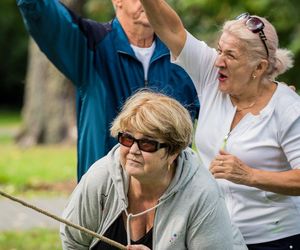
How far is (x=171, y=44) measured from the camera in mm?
4656

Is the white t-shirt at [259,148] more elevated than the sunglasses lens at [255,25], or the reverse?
the sunglasses lens at [255,25]

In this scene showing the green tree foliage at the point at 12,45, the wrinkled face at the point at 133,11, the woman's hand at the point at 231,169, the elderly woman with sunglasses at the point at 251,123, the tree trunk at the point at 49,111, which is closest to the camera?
the woman's hand at the point at 231,169

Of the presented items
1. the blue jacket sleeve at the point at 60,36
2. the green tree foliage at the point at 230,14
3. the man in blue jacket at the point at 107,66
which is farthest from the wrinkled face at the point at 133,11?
the green tree foliage at the point at 230,14

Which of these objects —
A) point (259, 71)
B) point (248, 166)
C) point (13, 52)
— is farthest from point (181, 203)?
point (13, 52)

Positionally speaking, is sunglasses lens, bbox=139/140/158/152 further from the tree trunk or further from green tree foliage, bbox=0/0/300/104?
the tree trunk

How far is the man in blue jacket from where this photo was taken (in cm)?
516

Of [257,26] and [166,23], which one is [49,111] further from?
[257,26]

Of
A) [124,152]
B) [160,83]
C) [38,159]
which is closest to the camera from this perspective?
[124,152]

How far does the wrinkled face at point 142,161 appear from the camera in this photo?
402 centimetres

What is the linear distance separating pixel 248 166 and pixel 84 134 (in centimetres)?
110

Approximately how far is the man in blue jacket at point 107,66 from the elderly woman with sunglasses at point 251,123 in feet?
1.78

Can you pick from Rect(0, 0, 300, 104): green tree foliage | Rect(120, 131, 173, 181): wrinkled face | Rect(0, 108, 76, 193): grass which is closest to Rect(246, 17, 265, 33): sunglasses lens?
Rect(120, 131, 173, 181): wrinkled face

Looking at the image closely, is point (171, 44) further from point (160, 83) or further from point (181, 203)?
point (181, 203)

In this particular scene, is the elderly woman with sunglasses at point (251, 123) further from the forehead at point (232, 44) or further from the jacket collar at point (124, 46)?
the jacket collar at point (124, 46)
